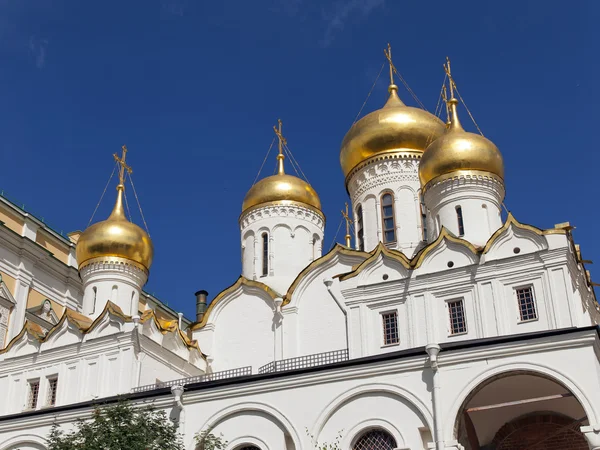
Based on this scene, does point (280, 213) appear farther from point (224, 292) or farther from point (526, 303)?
point (526, 303)

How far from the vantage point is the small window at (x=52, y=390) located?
23.0 metres

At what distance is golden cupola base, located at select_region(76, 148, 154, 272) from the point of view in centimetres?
2592

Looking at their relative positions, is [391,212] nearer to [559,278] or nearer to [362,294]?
[362,294]

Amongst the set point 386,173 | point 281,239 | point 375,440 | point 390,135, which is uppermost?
point 390,135

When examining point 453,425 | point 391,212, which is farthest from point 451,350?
point 391,212

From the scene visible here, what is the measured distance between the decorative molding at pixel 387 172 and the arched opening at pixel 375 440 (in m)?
10.7

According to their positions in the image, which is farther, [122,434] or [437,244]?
[437,244]

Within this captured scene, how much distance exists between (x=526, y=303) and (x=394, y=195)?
750 centimetres

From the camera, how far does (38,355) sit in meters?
23.7

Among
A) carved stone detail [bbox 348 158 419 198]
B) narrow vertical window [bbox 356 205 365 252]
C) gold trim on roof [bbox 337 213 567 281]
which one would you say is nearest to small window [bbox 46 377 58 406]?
gold trim on roof [bbox 337 213 567 281]

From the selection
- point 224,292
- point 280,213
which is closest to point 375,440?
point 224,292

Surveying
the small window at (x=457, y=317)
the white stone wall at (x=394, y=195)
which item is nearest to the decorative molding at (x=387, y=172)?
the white stone wall at (x=394, y=195)

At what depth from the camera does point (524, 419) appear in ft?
62.3

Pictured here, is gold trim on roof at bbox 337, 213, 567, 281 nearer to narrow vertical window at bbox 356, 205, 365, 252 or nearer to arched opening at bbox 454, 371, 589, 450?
arched opening at bbox 454, 371, 589, 450
